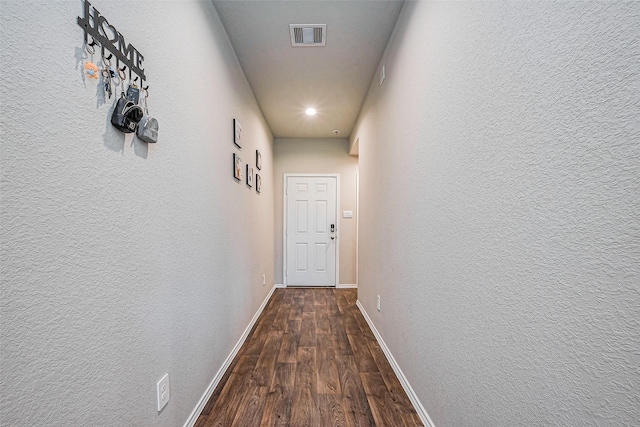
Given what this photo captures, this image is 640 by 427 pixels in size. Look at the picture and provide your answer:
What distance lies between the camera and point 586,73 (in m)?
0.56

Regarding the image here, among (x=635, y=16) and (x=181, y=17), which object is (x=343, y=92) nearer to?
(x=181, y=17)

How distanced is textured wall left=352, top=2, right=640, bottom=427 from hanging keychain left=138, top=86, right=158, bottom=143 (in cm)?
118

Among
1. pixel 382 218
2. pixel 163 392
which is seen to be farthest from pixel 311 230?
pixel 163 392

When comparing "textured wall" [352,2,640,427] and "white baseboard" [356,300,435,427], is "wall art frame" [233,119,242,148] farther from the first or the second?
"white baseboard" [356,300,435,427]

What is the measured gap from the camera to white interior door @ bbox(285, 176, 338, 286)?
4238 millimetres

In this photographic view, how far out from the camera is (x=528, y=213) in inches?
27.6

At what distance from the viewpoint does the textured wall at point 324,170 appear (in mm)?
4227

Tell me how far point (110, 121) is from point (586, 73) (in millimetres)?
1247

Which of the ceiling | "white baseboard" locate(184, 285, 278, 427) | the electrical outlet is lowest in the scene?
"white baseboard" locate(184, 285, 278, 427)

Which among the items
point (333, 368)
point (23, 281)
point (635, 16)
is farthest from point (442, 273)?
point (23, 281)

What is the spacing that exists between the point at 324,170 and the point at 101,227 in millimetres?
3616

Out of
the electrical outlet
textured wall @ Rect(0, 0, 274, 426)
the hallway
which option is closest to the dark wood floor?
the hallway

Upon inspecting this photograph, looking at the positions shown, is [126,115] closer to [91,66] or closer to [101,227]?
[91,66]

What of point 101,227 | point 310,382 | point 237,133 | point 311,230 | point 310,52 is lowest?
point 310,382
